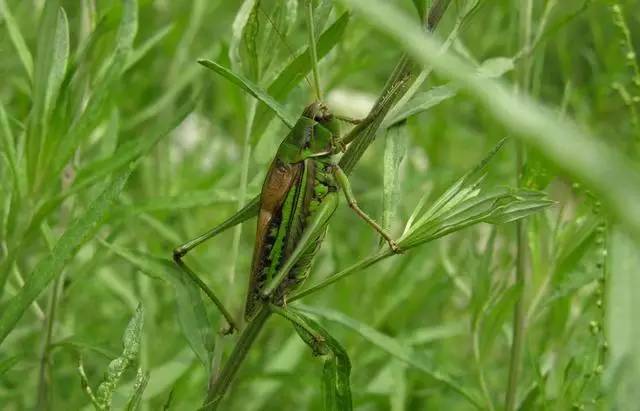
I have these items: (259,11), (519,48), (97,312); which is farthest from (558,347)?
(97,312)

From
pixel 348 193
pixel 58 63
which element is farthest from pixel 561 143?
pixel 58 63

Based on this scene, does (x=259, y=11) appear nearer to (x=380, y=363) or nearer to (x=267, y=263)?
(x=267, y=263)

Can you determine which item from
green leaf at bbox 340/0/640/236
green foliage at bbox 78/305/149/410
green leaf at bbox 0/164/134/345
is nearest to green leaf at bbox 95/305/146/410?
green foliage at bbox 78/305/149/410

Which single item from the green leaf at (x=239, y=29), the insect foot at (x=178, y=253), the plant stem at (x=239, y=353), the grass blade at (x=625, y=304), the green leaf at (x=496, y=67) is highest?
the green leaf at (x=496, y=67)

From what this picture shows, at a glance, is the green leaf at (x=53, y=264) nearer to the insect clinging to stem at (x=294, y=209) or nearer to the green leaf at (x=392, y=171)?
the insect clinging to stem at (x=294, y=209)

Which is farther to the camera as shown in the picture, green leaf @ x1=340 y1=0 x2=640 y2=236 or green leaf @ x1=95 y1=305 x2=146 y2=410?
green leaf @ x1=95 y1=305 x2=146 y2=410

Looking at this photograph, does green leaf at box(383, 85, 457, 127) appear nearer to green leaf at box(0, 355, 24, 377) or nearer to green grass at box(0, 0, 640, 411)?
green grass at box(0, 0, 640, 411)

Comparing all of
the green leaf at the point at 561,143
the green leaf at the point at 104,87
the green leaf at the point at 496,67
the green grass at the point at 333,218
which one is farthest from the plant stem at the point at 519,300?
the green leaf at the point at 561,143
